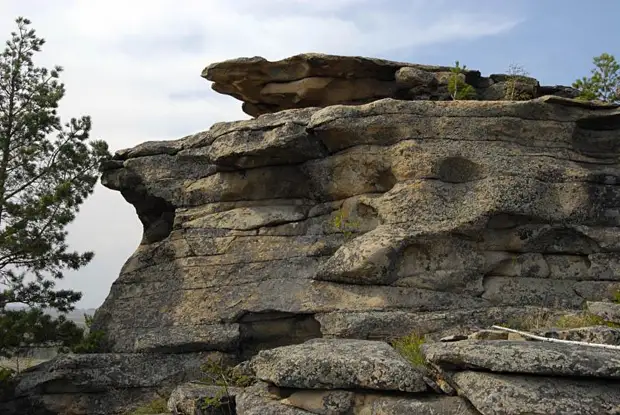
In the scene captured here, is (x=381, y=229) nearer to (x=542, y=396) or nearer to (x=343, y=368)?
(x=343, y=368)

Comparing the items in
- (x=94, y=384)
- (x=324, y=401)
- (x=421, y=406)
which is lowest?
(x=94, y=384)

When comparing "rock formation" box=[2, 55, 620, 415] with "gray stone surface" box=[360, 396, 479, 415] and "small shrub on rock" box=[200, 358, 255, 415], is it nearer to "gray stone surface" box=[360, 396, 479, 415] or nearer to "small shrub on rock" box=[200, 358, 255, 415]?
"small shrub on rock" box=[200, 358, 255, 415]

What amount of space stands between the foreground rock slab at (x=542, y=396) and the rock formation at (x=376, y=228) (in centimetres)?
598

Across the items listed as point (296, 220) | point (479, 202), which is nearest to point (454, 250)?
point (479, 202)

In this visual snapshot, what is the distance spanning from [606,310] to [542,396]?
6.42 meters

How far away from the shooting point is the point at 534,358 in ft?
38.8

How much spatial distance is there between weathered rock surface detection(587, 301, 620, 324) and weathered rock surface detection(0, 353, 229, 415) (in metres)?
10.7

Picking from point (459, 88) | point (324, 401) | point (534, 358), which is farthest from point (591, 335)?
point (459, 88)

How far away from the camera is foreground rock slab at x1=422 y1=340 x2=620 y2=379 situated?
458 inches

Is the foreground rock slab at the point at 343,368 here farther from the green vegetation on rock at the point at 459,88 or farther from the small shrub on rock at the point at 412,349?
the green vegetation on rock at the point at 459,88

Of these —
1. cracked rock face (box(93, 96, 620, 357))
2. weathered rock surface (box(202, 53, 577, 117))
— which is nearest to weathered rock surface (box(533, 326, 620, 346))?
cracked rock face (box(93, 96, 620, 357))

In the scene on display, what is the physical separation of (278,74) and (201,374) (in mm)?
11320

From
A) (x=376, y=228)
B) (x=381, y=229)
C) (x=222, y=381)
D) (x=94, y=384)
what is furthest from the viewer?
(x=376, y=228)

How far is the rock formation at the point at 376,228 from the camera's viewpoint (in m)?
19.5
